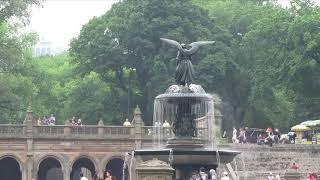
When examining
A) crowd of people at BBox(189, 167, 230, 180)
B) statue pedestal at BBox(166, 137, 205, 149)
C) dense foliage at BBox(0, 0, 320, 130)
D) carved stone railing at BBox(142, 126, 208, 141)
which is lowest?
crowd of people at BBox(189, 167, 230, 180)

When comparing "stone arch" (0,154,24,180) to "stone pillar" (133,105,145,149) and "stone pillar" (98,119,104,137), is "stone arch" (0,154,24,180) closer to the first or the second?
"stone pillar" (98,119,104,137)

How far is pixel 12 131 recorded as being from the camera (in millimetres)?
59750

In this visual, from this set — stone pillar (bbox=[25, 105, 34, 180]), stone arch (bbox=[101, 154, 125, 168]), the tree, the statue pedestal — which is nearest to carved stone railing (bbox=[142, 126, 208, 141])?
stone arch (bbox=[101, 154, 125, 168])

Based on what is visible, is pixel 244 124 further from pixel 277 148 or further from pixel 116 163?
pixel 277 148

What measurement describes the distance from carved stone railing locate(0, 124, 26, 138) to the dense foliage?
7824 mm

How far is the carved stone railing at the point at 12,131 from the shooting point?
59463mm

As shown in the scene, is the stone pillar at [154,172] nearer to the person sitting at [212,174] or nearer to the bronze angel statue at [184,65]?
the person sitting at [212,174]

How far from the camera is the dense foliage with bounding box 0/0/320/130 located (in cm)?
6894

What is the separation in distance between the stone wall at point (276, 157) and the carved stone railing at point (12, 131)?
1444 centimetres

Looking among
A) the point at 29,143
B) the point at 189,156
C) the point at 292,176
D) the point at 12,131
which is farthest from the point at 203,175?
the point at 29,143

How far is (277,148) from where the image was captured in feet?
190

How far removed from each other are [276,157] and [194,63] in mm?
17910

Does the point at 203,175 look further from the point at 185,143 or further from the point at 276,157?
the point at 276,157

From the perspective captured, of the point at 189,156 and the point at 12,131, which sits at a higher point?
the point at 12,131
